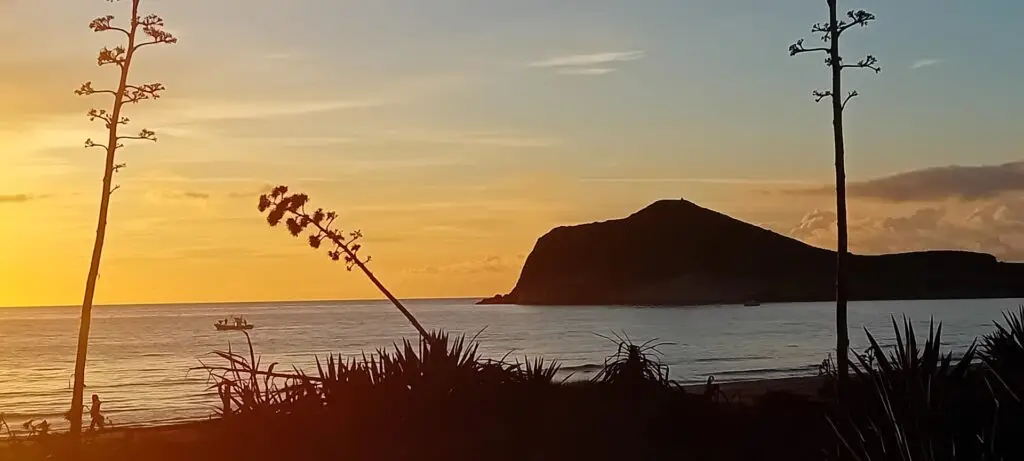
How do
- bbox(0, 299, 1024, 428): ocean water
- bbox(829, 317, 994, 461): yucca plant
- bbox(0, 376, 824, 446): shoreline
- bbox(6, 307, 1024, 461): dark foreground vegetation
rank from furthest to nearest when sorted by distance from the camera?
1. bbox(0, 299, 1024, 428): ocean water
2. bbox(0, 376, 824, 446): shoreline
3. bbox(6, 307, 1024, 461): dark foreground vegetation
4. bbox(829, 317, 994, 461): yucca plant

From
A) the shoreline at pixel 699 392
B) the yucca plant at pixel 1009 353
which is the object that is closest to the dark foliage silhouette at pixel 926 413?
the yucca plant at pixel 1009 353

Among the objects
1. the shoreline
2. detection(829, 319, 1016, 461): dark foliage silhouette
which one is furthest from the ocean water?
detection(829, 319, 1016, 461): dark foliage silhouette

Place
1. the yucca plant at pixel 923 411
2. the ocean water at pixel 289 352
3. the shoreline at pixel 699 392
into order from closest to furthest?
the yucca plant at pixel 923 411
the shoreline at pixel 699 392
the ocean water at pixel 289 352

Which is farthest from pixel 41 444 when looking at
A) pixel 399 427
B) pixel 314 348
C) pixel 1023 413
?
pixel 314 348

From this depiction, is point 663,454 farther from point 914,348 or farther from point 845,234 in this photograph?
Result: point 845,234

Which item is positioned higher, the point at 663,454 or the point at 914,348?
the point at 914,348

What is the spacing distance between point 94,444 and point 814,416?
803 centimetres

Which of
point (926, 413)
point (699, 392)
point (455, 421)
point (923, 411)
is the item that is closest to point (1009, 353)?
point (455, 421)

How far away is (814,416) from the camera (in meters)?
13.8

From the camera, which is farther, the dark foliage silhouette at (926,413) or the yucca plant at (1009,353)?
the yucca plant at (1009,353)

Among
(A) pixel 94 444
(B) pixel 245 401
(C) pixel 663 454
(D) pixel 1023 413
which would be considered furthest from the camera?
(A) pixel 94 444

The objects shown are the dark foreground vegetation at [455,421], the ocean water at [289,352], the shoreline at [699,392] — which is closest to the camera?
the dark foreground vegetation at [455,421]

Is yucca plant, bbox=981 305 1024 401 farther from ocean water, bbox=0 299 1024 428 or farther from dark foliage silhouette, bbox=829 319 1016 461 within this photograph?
ocean water, bbox=0 299 1024 428

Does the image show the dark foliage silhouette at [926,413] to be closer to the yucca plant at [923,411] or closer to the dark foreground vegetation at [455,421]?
the yucca plant at [923,411]
